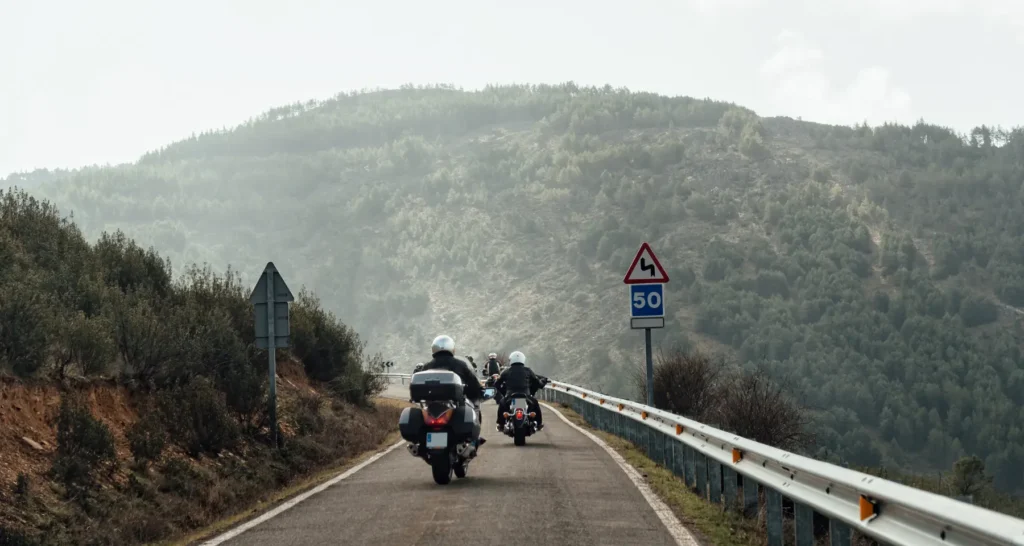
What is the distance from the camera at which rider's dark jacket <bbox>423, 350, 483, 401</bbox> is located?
44.8ft

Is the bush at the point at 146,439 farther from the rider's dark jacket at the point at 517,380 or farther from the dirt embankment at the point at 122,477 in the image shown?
the rider's dark jacket at the point at 517,380

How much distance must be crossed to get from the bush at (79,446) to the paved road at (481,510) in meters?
2.36

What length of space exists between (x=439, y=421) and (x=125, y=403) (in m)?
4.83

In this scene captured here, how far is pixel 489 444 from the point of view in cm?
2005

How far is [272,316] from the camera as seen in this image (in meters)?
18.4

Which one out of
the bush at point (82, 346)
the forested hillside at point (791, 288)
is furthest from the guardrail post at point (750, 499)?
the forested hillside at point (791, 288)

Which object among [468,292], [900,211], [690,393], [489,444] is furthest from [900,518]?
[900,211]

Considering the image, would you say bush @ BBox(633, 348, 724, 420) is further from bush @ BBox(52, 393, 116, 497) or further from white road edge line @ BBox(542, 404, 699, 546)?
bush @ BBox(52, 393, 116, 497)

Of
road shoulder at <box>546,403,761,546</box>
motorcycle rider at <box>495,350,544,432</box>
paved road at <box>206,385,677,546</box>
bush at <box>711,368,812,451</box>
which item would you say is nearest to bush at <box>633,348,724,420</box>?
bush at <box>711,368,812,451</box>

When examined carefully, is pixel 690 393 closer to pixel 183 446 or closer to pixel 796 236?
pixel 183 446

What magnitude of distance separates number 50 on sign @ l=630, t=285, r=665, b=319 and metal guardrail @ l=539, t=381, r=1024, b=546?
11.3ft

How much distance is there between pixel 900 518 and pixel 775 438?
1917cm

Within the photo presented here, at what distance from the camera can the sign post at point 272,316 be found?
18.4 meters

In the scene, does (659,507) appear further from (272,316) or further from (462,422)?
(272,316)
